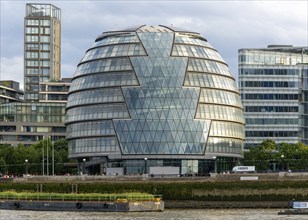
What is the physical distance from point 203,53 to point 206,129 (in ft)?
49.3

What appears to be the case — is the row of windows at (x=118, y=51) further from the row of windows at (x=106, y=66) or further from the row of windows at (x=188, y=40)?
the row of windows at (x=188, y=40)

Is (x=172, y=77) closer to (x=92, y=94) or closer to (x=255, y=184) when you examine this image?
(x=92, y=94)

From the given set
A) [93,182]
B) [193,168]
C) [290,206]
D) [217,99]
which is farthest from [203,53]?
[290,206]

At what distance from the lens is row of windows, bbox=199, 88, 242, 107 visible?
6452 inches

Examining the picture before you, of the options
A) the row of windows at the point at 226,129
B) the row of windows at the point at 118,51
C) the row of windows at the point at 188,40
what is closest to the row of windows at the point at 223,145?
the row of windows at the point at 226,129

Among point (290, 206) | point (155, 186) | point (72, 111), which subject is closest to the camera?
point (290, 206)

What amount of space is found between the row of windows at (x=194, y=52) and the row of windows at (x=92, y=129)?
1729 centimetres

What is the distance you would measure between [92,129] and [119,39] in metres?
17.0

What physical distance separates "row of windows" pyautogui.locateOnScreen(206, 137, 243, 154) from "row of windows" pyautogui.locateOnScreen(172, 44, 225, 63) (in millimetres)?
15304

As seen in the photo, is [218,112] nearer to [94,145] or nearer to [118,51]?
[118,51]

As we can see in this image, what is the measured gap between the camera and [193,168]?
163250 mm

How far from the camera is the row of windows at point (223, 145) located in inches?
6464

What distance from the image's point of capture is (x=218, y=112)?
166000mm

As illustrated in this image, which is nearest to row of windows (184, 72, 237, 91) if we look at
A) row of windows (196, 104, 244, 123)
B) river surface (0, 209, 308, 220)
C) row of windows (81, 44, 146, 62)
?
row of windows (196, 104, 244, 123)
